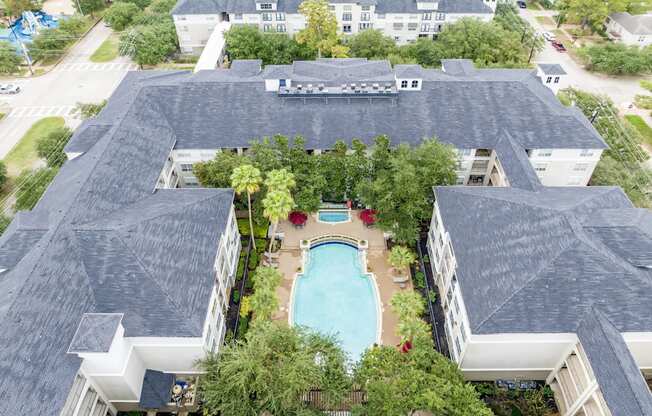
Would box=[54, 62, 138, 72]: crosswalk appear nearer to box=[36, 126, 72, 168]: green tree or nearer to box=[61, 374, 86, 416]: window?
box=[36, 126, 72, 168]: green tree

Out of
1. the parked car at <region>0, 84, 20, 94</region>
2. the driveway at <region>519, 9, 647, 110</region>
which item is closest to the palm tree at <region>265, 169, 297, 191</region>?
the driveway at <region>519, 9, 647, 110</region>

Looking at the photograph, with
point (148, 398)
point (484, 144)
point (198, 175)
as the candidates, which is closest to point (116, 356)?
point (148, 398)

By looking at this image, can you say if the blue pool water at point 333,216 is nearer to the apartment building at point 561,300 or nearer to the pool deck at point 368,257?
the pool deck at point 368,257

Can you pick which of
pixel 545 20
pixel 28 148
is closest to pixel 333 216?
pixel 28 148

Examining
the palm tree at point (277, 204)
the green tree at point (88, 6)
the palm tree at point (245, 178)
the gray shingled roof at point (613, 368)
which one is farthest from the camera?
the green tree at point (88, 6)

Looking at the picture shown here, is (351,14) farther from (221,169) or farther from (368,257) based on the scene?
(368,257)

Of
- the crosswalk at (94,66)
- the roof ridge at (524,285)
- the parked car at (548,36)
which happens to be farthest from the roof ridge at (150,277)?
the parked car at (548,36)
